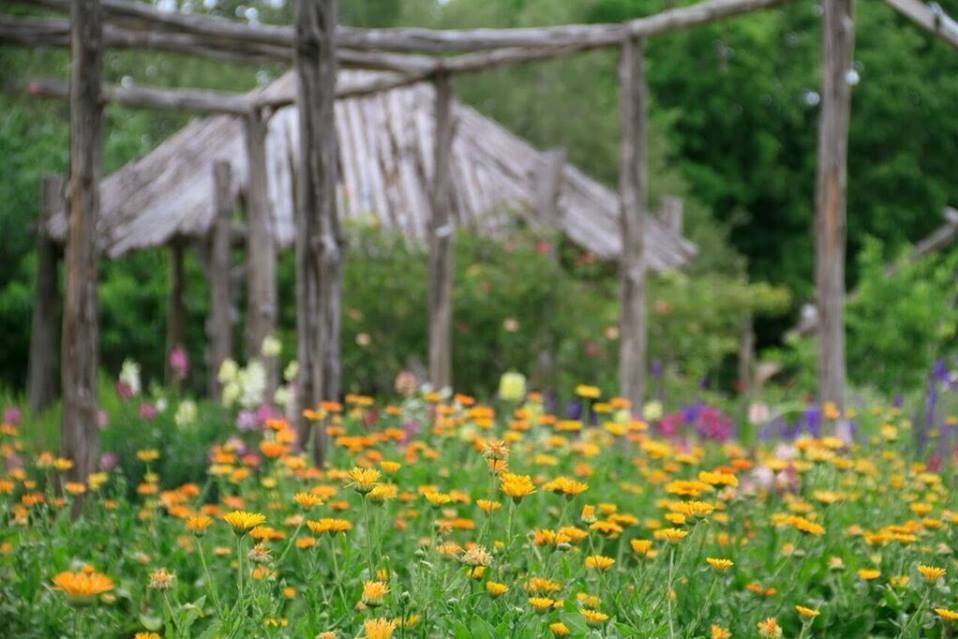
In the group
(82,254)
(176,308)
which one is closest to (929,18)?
(82,254)

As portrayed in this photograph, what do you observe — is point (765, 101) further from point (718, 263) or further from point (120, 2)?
point (120, 2)

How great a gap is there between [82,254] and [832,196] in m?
3.12

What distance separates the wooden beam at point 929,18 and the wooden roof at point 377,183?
4995 millimetres

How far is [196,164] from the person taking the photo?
430 inches

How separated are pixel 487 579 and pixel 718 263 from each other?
17.0 meters

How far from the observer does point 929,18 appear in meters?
5.62

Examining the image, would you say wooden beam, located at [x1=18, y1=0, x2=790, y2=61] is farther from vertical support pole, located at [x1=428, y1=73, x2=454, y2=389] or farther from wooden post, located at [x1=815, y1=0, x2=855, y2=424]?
vertical support pole, located at [x1=428, y1=73, x2=454, y2=389]

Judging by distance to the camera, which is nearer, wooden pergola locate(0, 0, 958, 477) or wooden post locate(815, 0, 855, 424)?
wooden pergola locate(0, 0, 958, 477)

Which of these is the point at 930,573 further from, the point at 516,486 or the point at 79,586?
the point at 79,586

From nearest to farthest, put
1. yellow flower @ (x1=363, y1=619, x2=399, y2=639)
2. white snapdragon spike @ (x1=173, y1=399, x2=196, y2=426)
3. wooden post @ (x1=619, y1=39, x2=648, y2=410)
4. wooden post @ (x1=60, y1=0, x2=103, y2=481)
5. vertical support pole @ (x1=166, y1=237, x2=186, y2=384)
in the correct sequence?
1. yellow flower @ (x1=363, y1=619, x2=399, y2=639)
2. wooden post @ (x1=60, y1=0, x2=103, y2=481)
3. white snapdragon spike @ (x1=173, y1=399, x2=196, y2=426)
4. wooden post @ (x1=619, y1=39, x2=648, y2=410)
5. vertical support pole @ (x1=166, y1=237, x2=186, y2=384)

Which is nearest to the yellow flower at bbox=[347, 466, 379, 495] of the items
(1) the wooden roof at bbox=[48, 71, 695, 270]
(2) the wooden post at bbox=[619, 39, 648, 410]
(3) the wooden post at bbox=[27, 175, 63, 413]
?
(2) the wooden post at bbox=[619, 39, 648, 410]

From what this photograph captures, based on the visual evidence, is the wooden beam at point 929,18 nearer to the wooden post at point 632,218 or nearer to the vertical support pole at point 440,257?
the wooden post at point 632,218

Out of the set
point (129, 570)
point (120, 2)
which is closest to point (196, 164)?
point (120, 2)

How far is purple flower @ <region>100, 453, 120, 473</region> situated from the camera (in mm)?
5172
